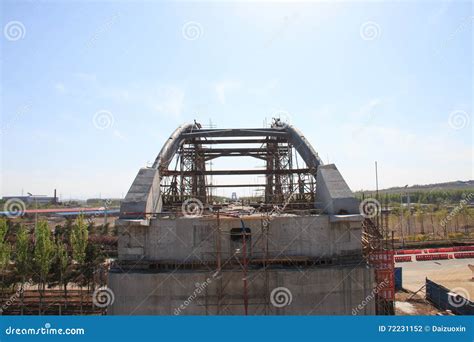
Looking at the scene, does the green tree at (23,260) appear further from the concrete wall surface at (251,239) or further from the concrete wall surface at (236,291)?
the concrete wall surface at (251,239)

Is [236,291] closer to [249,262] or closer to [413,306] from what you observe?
[249,262]

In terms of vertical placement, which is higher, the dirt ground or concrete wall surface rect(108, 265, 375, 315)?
concrete wall surface rect(108, 265, 375, 315)

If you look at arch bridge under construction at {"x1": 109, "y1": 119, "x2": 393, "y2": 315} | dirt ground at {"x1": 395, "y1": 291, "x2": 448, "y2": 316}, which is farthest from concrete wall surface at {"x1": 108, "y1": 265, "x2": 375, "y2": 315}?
dirt ground at {"x1": 395, "y1": 291, "x2": 448, "y2": 316}

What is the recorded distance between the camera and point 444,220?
49719 millimetres

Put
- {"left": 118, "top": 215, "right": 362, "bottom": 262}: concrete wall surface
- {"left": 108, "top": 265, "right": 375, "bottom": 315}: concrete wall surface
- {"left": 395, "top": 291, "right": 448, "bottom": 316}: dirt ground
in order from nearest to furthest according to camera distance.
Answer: {"left": 108, "top": 265, "right": 375, "bottom": 315}: concrete wall surface
{"left": 118, "top": 215, "right": 362, "bottom": 262}: concrete wall surface
{"left": 395, "top": 291, "right": 448, "bottom": 316}: dirt ground

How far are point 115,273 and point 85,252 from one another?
12636 millimetres

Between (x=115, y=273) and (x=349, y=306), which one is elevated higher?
(x=115, y=273)

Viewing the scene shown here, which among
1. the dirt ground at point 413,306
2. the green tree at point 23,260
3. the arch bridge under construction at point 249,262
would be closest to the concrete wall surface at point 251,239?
the arch bridge under construction at point 249,262

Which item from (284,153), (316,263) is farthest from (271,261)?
(284,153)

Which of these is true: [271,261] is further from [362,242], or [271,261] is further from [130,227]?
[130,227]

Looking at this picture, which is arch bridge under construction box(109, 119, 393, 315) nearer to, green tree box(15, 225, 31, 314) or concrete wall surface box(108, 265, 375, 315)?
concrete wall surface box(108, 265, 375, 315)

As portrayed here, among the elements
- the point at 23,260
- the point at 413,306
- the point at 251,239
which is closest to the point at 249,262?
the point at 251,239

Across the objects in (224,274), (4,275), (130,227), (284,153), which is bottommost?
(4,275)

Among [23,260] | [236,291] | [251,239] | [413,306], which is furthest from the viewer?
[23,260]
